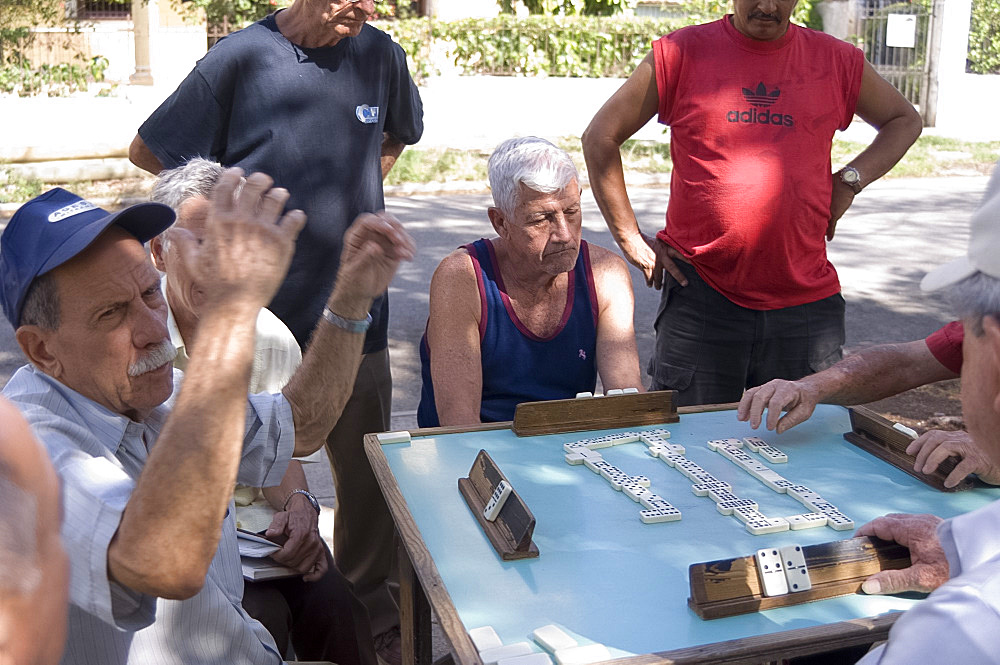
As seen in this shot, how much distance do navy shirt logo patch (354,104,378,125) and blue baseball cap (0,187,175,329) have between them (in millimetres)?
1961

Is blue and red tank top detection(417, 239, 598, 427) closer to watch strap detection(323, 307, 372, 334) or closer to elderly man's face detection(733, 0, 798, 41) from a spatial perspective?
watch strap detection(323, 307, 372, 334)

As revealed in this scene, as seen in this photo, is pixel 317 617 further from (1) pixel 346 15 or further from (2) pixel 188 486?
(1) pixel 346 15

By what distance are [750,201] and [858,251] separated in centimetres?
644

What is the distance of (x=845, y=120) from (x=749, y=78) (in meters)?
0.48

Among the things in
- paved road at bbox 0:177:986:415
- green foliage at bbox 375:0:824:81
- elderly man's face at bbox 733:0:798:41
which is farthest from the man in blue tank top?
green foliage at bbox 375:0:824:81

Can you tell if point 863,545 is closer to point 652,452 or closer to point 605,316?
point 652,452

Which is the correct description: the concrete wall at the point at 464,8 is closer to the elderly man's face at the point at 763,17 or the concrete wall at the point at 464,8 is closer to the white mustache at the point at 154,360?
the elderly man's face at the point at 763,17

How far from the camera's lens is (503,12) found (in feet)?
60.2

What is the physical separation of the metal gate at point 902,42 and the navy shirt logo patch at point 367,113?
600 inches

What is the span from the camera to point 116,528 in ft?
5.19

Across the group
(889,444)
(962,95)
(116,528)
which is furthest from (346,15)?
(962,95)

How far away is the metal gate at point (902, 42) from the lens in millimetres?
16891

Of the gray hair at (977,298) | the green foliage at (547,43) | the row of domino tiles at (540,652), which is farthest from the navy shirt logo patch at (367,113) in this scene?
the green foliage at (547,43)

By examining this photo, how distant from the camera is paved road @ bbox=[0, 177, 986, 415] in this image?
23.2 feet
